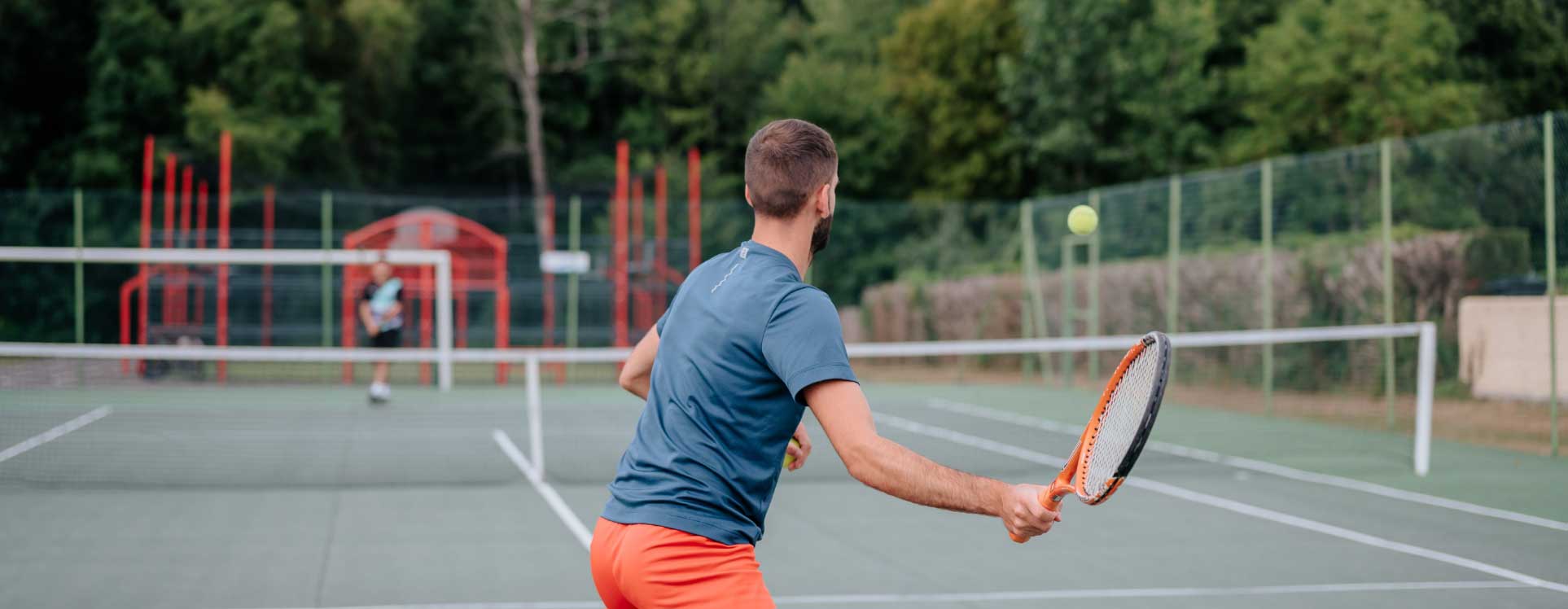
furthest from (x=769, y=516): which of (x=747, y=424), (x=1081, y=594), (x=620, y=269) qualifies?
(x=620, y=269)

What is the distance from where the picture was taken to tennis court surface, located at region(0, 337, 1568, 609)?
6.22 m

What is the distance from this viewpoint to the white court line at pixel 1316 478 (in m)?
8.25

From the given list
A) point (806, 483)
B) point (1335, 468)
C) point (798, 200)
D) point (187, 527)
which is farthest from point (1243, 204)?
point (798, 200)

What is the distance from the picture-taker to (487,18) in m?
38.8

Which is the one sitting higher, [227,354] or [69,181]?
[69,181]

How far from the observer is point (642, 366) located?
3309 mm

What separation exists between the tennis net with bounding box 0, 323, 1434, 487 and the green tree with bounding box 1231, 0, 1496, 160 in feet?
33.9

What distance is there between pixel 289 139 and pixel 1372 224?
88.1 ft

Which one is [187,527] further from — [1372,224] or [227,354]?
[1372,224]

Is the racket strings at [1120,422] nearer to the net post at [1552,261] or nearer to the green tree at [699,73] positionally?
the net post at [1552,261]

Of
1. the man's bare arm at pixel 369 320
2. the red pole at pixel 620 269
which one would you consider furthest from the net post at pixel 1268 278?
the man's bare arm at pixel 369 320

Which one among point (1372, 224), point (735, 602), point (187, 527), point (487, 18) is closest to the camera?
point (735, 602)

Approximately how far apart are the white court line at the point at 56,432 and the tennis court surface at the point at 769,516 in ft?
0.12

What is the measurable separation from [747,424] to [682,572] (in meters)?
0.30
